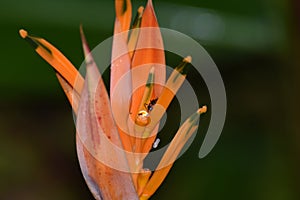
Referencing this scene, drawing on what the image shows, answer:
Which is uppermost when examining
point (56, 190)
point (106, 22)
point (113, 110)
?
point (106, 22)

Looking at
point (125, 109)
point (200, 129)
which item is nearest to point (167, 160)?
point (125, 109)

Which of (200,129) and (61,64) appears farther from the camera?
(200,129)

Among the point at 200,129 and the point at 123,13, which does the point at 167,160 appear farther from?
the point at 200,129

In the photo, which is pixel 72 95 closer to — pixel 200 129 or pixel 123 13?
pixel 123 13

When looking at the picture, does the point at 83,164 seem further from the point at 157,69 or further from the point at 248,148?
the point at 248,148

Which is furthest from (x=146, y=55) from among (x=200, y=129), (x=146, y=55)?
(x=200, y=129)

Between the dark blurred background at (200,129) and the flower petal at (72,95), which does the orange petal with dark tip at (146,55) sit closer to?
the flower petal at (72,95)

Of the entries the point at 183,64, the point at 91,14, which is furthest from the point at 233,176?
the point at 183,64
